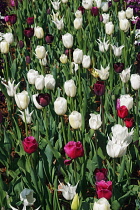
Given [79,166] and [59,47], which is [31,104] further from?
[59,47]

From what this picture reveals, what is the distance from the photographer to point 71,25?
16.2ft

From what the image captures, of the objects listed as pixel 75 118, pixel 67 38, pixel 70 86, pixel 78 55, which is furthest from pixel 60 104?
pixel 67 38

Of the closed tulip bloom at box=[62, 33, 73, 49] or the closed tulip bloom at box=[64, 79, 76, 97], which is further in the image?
the closed tulip bloom at box=[62, 33, 73, 49]

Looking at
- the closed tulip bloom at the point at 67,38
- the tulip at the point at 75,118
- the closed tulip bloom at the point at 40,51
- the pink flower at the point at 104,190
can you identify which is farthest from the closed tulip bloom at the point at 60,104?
A: the closed tulip bloom at the point at 67,38

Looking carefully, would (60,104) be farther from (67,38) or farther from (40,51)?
(67,38)

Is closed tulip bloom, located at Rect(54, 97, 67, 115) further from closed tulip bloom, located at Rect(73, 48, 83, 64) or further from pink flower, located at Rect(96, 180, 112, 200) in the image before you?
closed tulip bloom, located at Rect(73, 48, 83, 64)

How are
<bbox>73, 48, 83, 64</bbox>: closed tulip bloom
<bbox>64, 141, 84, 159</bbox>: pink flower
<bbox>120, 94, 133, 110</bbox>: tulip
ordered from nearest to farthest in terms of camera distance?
<bbox>64, 141, 84, 159</bbox>: pink flower
<bbox>120, 94, 133, 110</bbox>: tulip
<bbox>73, 48, 83, 64</bbox>: closed tulip bloom

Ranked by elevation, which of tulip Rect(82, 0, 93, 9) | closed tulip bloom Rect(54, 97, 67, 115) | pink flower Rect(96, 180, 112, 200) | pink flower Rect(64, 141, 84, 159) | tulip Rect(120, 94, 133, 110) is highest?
tulip Rect(82, 0, 93, 9)

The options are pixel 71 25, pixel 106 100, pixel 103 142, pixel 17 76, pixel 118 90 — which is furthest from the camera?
pixel 71 25

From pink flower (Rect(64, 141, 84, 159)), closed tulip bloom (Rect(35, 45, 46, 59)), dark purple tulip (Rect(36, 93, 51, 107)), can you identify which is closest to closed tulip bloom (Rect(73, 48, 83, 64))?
closed tulip bloom (Rect(35, 45, 46, 59))

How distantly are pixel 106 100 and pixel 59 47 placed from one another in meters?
1.56

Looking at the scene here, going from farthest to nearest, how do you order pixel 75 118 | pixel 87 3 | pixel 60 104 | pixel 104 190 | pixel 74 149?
1. pixel 87 3
2. pixel 60 104
3. pixel 75 118
4. pixel 74 149
5. pixel 104 190

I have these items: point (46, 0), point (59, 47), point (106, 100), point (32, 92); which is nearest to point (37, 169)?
point (106, 100)

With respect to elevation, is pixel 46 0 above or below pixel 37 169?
above
